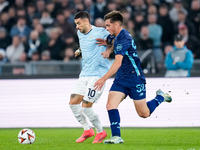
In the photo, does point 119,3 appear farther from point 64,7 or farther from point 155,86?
point 155,86

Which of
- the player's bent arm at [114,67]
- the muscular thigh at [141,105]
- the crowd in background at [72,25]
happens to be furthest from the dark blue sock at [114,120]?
the crowd in background at [72,25]

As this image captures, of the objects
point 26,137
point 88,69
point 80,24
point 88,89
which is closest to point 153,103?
point 88,89

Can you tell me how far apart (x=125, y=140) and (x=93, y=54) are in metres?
1.65

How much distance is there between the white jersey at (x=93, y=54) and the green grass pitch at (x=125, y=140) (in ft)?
4.10

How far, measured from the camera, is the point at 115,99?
7953 millimetres

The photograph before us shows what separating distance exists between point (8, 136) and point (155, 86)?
371cm

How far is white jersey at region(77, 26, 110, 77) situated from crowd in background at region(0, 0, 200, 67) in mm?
4667

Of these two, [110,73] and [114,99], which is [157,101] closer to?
[114,99]

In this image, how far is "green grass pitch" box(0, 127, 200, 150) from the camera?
25.4 feet

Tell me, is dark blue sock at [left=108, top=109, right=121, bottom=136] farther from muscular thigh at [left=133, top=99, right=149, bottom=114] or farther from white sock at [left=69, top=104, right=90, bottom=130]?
white sock at [left=69, top=104, right=90, bottom=130]

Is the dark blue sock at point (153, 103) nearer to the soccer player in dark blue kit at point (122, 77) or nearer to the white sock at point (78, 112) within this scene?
the soccer player in dark blue kit at point (122, 77)

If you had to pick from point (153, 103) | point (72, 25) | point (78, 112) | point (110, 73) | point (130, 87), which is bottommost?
point (78, 112)

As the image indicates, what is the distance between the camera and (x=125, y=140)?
9047 mm

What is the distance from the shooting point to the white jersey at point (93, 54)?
8781 mm
